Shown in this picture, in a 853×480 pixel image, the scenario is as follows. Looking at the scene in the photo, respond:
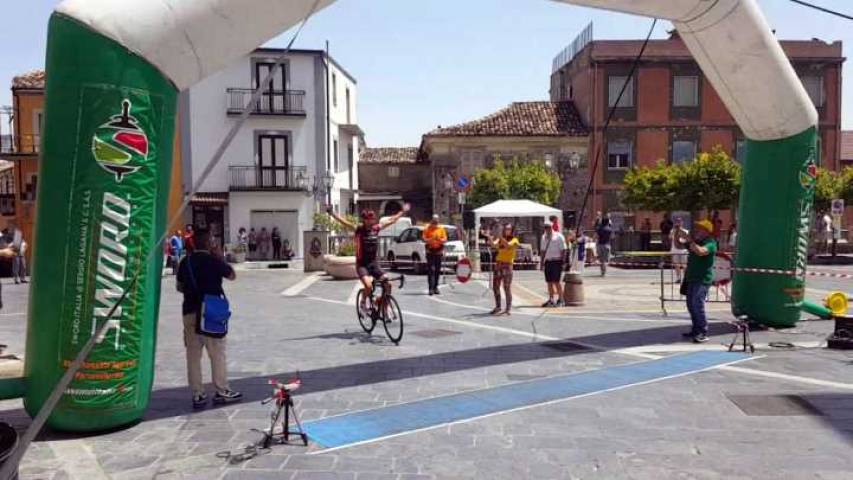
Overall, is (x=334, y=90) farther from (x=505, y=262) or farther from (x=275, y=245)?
(x=505, y=262)

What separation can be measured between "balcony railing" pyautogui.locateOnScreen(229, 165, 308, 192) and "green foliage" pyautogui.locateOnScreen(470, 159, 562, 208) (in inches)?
343

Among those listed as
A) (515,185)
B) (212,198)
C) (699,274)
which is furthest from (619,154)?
(699,274)

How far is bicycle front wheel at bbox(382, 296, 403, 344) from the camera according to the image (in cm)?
980

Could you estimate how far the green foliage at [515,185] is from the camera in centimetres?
3278

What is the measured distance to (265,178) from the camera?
3553 centimetres

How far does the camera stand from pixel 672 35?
37.7m

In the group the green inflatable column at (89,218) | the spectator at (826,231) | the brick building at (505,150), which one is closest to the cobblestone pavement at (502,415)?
the green inflatable column at (89,218)

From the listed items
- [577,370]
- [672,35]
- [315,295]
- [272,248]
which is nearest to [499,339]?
[577,370]

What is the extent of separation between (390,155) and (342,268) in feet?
95.3

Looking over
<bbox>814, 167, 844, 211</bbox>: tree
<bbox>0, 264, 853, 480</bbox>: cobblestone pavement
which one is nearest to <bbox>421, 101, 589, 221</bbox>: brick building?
<bbox>814, 167, 844, 211</bbox>: tree

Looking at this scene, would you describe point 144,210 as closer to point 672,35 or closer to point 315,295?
point 315,295

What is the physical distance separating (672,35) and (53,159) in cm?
3714

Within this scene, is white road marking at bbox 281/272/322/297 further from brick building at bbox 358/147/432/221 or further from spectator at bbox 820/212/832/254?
brick building at bbox 358/147/432/221

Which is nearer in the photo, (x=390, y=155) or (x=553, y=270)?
(x=553, y=270)
